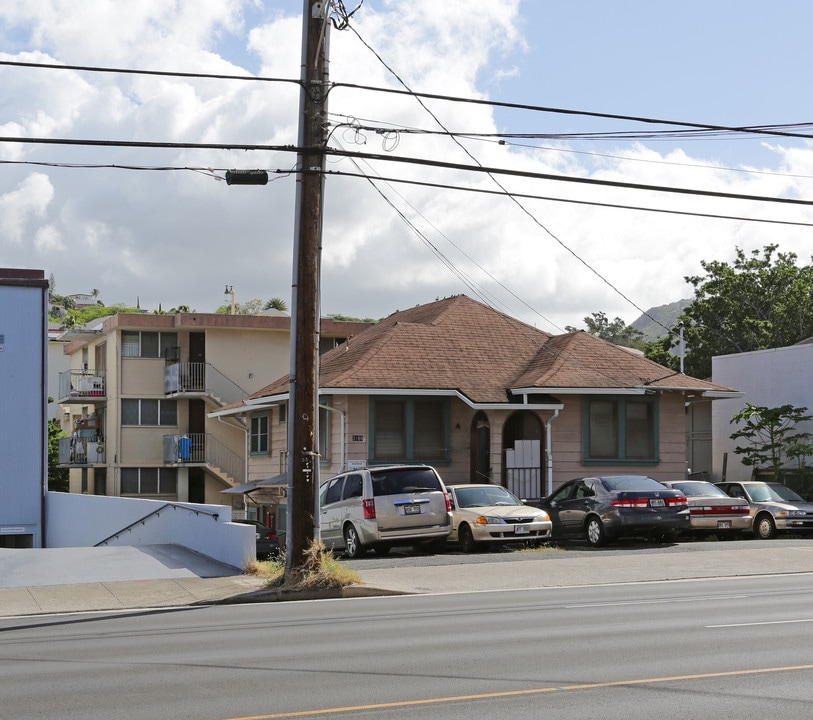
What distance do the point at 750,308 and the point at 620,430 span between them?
82.4 feet

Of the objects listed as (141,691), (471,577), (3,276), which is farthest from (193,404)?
(141,691)

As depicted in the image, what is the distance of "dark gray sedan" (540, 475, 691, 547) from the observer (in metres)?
23.1

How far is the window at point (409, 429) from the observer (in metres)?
29.1

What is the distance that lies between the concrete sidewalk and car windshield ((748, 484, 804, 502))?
4.01 m

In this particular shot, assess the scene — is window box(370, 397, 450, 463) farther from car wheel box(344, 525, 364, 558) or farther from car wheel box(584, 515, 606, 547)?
car wheel box(584, 515, 606, 547)

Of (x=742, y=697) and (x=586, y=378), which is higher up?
(x=586, y=378)

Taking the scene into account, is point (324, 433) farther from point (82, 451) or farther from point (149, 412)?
point (82, 451)

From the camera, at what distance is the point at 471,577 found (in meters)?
18.5

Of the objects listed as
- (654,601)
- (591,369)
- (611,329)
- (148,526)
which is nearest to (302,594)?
(654,601)

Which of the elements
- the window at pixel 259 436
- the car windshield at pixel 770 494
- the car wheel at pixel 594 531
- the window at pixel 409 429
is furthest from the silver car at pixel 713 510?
the window at pixel 259 436

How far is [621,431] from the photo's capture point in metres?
30.6

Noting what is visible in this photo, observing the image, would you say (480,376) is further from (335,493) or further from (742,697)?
(742,697)

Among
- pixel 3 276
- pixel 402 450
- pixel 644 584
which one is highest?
pixel 3 276

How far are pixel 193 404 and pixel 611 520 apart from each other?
2597cm
